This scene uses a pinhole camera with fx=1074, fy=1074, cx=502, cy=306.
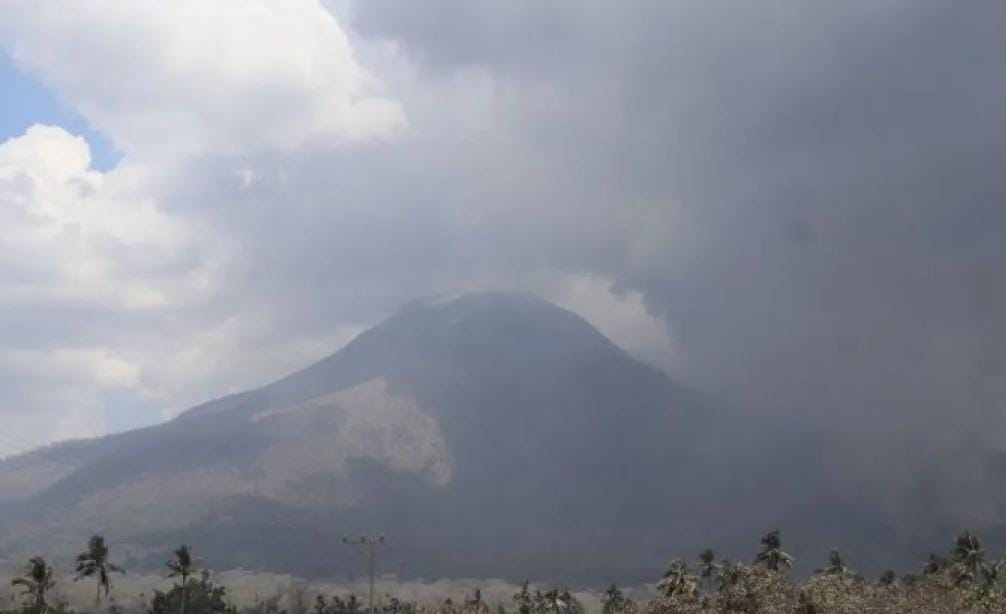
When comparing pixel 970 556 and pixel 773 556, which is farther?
pixel 773 556

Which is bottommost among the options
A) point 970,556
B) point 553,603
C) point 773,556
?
point 553,603

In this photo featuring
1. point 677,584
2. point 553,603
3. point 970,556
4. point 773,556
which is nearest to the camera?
point 677,584

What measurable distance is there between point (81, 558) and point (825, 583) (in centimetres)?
10490

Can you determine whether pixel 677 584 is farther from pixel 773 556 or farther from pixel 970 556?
pixel 773 556

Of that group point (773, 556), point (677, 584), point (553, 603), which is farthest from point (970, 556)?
point (553, 603)

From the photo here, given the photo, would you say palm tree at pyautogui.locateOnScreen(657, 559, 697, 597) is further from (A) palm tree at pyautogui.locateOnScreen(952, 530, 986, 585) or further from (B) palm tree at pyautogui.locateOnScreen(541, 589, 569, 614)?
(B) palm tree at pyautogui.locateOnScreen(541, 589, 569, 614)

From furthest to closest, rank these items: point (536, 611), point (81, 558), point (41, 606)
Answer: point (536, 611) → point (81, 558) → point (41, 606)

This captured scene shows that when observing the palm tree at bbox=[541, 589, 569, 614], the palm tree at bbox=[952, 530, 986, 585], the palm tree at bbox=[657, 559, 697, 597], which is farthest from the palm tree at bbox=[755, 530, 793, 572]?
the palm tree at bbox=[657, 559, 697, 597]

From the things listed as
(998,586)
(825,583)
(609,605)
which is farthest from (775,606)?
(609,605)

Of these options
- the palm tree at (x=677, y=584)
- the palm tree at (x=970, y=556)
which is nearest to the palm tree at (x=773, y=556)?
the palm tree at (x=970, y=556)

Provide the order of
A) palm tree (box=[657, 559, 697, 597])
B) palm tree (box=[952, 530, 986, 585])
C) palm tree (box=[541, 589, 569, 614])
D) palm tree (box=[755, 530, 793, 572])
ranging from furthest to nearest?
palm tree (box=[541, 589, 569, 614])
palm tree (box=[755, 530, 793, 572])
palm tree (box=[952, 530, 986, 585])
palm tree (box=[657, 559, 697, 597])

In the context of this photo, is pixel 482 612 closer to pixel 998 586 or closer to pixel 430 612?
pixel 430 612

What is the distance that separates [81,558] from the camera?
5551 inches

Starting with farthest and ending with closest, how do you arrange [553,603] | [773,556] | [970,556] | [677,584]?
[553,603]
[773,556]
[970,556]
[677,584]
